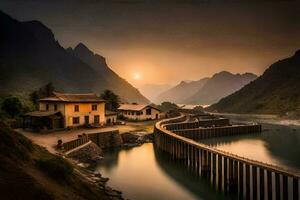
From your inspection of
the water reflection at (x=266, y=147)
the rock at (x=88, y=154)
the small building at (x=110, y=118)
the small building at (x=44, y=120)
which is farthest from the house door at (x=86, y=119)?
the water reflection at (x=266, y=147)

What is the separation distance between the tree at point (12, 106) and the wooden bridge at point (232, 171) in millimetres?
29293

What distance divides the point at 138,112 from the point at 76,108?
2432 cm

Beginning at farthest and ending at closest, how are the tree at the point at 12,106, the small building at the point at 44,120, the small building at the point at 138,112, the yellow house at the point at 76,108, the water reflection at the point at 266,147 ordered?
the small building at the point at 138,112, the tree at the point at 12,106, the yellow house at the point at 76,108, the small building at the point at 44,120, the water reflection at the point at 266,147

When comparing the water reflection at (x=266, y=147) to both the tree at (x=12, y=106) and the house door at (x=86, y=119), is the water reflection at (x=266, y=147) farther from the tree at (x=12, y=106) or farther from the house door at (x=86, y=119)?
the tree at (x=12, y=106)

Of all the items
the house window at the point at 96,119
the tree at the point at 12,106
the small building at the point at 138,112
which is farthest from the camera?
the small building at the point at 138,112

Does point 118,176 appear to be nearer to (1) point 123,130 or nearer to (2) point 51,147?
(2) point 51,147

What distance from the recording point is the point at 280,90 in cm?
17812

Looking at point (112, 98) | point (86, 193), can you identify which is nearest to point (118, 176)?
point (86, 193)

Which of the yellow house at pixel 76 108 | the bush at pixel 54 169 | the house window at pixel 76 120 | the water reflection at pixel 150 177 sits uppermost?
the yellow house at pixel 76 108

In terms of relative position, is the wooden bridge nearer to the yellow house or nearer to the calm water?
the calm water

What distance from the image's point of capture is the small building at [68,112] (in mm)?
55562

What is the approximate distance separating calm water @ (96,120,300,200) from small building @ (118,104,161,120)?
2135 cm

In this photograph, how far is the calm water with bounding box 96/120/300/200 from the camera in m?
31.1

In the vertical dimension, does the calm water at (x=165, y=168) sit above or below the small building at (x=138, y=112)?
below
